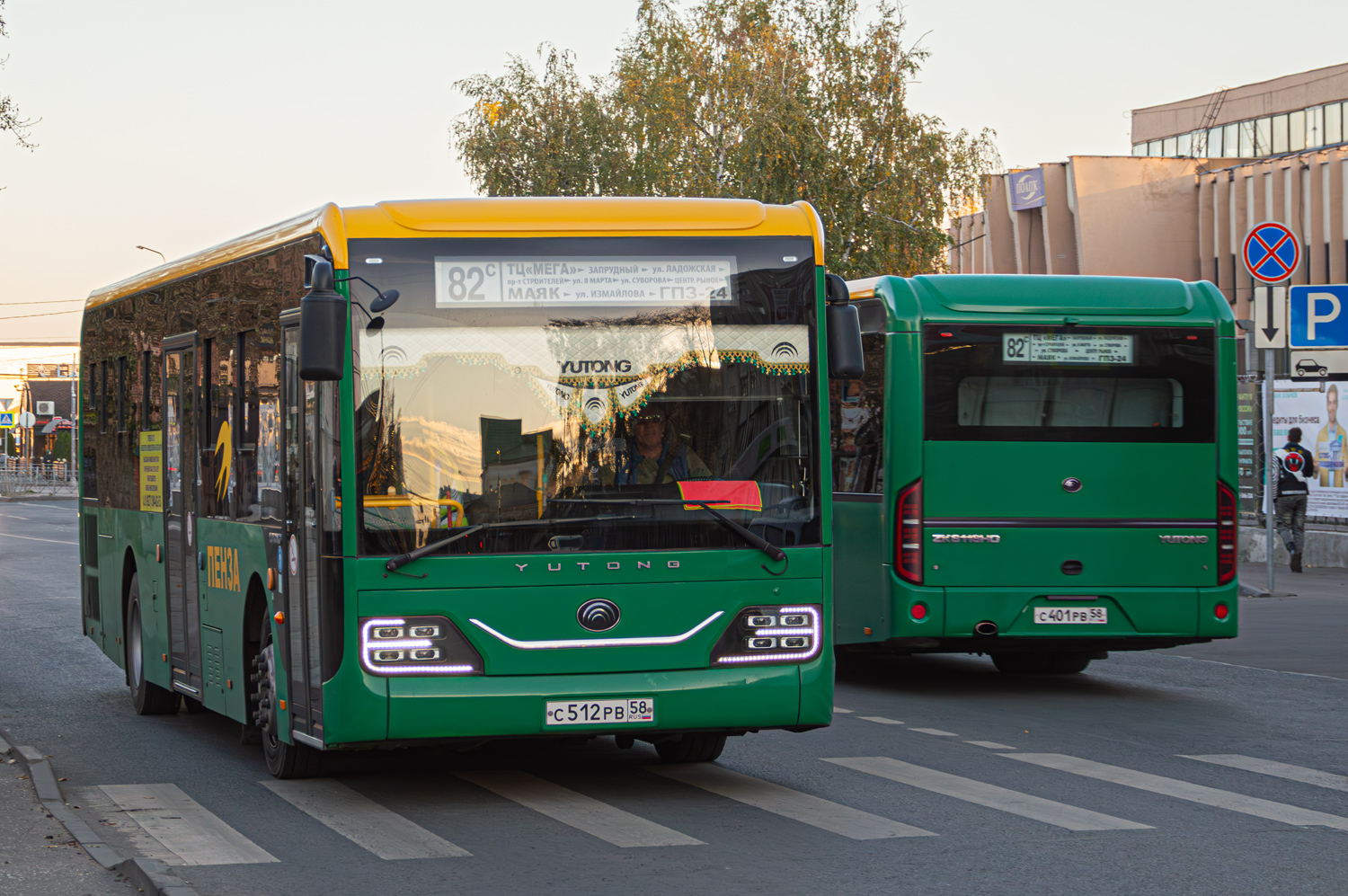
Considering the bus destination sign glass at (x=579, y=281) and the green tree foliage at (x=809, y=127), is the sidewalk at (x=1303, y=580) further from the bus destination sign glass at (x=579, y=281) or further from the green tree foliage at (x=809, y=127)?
the green tree foliage at (x=809, y=127)

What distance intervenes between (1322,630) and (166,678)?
1130cm

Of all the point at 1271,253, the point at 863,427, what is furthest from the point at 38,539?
the point at 863,427

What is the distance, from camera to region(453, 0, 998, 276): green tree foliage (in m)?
45.8

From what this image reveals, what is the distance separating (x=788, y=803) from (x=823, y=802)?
0.56 ft

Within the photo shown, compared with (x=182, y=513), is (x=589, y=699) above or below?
below

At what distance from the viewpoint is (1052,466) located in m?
12.9

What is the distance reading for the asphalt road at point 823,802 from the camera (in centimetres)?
702

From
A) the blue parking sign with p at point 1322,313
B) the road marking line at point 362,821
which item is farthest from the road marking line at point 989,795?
the blue parking sign with p at point 1322,313

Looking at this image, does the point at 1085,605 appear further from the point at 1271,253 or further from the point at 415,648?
the point at 1271,253

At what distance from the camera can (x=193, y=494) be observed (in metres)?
10.9

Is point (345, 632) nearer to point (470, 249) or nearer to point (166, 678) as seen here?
point (470, 249)

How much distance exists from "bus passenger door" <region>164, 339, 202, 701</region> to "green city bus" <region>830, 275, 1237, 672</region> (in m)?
4.75

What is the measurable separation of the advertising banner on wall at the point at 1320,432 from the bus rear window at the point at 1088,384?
13.3 metres

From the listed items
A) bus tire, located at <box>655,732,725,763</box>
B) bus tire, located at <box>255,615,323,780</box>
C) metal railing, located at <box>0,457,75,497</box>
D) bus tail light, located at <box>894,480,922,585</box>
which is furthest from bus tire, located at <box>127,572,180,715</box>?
metal railing, located at <box>0,457,75,497</box>
